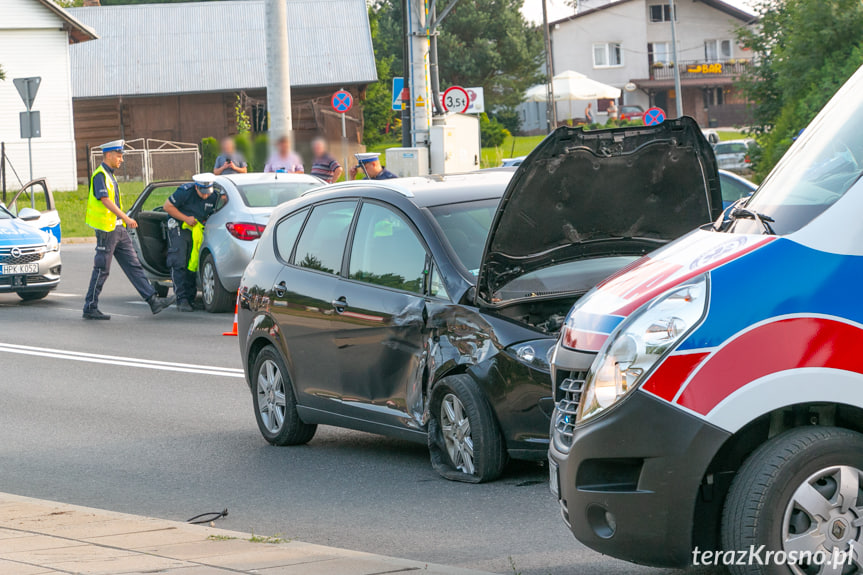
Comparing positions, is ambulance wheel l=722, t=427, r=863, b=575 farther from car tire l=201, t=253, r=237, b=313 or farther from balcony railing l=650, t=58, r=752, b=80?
balcony railing l=650, t=58, r=752, b=80

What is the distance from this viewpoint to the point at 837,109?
4.84 m

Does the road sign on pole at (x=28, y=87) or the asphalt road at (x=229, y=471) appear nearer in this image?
the asphalt road at (x=229, y=471)

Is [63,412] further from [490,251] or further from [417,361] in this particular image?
[490,251]

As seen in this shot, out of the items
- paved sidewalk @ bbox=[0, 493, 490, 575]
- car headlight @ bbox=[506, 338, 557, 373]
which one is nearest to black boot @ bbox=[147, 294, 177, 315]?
paved sidewalk @ bbox=[0, 493, 490, 575]

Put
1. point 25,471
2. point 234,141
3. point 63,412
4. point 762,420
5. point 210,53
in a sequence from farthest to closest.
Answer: point 210,53, point 234,141, point 63,412, point 25,471, point 762,420

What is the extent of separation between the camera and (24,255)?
1762 centimetres

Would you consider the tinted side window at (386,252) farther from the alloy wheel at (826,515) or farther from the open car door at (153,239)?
the open car door at (153,239)

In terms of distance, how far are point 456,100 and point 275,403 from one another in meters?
18.5

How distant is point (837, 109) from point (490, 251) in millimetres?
2356

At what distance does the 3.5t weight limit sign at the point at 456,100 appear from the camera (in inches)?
1040

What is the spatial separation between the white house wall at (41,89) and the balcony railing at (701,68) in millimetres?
50317

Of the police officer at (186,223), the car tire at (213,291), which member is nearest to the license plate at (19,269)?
the police officer at (186,223)

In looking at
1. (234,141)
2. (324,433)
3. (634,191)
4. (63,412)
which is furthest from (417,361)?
(234,141)

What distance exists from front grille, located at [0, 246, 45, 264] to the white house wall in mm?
29099
